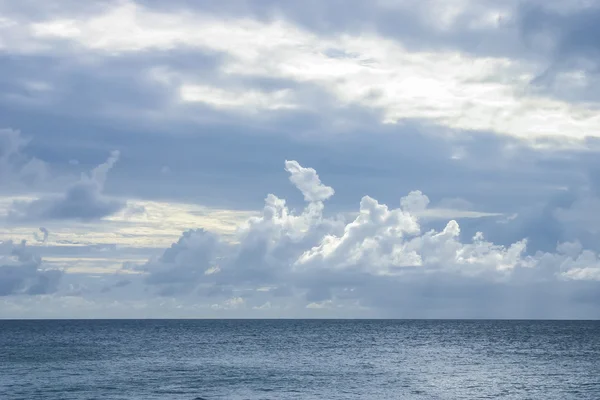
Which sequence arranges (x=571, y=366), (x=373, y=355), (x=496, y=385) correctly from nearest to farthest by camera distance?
(x=496, y=385), (x=571, y=366), (x=373, y=355)

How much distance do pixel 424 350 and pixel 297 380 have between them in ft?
222

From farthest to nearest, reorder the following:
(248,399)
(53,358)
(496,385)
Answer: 1. (53,358)
2. (496,385)
3. (248,399)

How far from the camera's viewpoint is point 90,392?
7544 centimetres

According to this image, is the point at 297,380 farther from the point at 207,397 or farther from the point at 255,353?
the point at 255,353

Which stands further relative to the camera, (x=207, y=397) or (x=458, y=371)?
(x=458, y=371)

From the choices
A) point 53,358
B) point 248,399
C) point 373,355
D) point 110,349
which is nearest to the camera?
point 248,399

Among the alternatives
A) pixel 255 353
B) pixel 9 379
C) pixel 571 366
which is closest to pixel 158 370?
pixel 9 379

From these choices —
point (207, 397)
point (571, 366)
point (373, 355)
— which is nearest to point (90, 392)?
point (207, 397)

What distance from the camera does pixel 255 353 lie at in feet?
438

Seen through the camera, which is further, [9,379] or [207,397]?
[9,379]

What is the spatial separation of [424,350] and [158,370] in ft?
231

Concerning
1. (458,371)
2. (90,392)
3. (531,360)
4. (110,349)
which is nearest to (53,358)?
(110,349)

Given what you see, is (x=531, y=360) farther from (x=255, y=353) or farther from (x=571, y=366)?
(x=255, y=353)

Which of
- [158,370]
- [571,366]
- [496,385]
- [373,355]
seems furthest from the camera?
[373,355]
